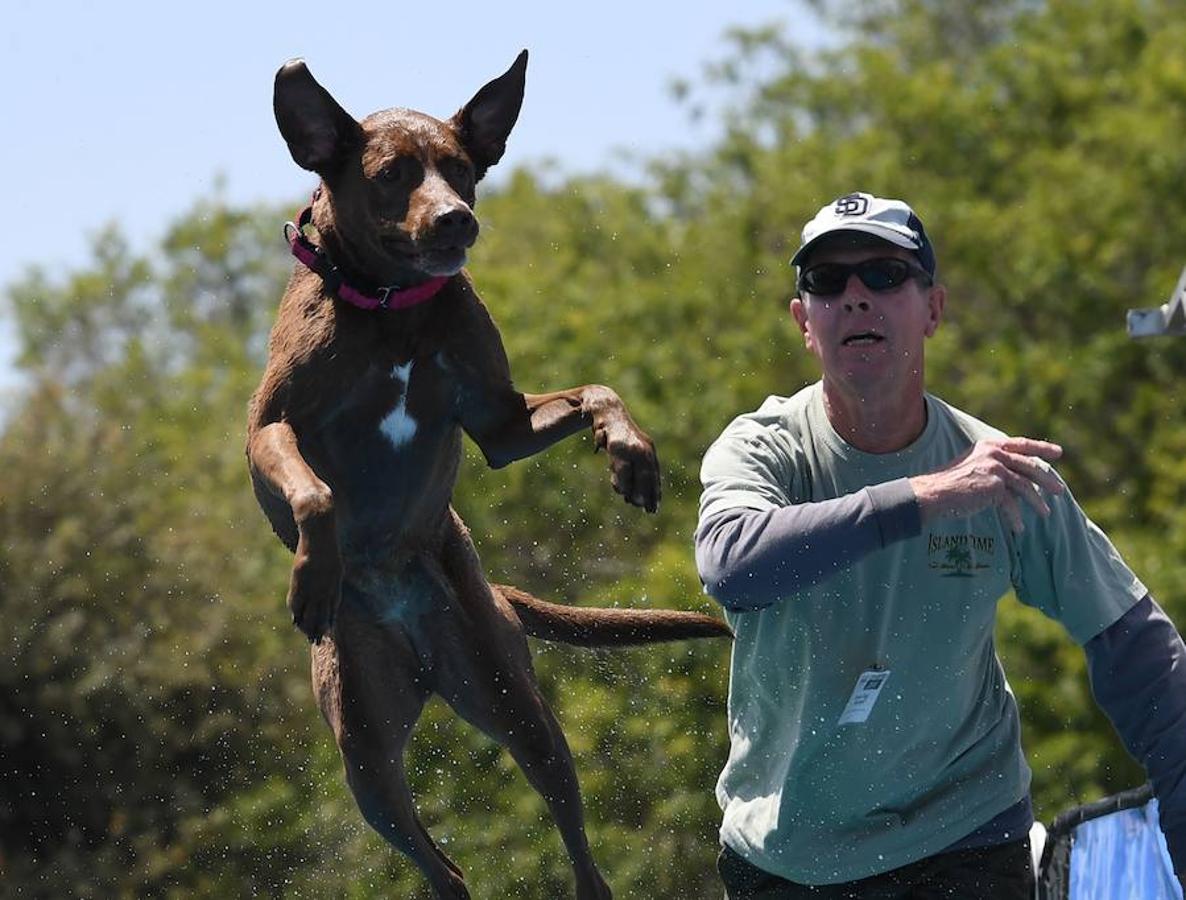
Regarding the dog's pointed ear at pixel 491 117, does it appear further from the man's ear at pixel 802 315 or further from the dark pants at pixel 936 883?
the dark pants at pixel 936 883

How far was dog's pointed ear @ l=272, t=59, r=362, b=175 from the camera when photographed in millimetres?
4430

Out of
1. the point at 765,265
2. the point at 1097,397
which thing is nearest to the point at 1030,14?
the point at 765,265

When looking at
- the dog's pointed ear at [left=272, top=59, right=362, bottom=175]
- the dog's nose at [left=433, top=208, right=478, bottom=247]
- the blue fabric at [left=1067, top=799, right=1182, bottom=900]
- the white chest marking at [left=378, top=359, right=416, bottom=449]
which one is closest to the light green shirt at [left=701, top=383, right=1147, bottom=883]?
→ the blue fabric at [left=1067, top=799, right=1182, bottom=900]

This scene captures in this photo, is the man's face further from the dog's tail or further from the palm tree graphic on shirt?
the dog's tail

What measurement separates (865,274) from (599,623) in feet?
4.54

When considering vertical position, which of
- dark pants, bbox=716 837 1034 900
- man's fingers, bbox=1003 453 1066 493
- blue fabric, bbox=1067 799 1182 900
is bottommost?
blue fabric, bbox=1067 799 1182 900

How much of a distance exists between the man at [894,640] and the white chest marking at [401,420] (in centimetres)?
80

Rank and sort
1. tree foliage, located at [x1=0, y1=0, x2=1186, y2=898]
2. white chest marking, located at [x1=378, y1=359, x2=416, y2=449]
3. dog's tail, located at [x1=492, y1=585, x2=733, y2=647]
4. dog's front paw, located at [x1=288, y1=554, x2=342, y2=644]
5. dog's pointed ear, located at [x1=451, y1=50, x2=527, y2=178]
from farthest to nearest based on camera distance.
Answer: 1. tree foliage, located at [x1=0, y1=0, x2=1186, y2=898]
2. dog's tail, located at [x1=492, y1=585, x2=733, y2=647]
3. white chest marking, located at [x1=378, y1=359, x2=416, y2=449]
4. dog's pointed ear, located at [x1=451, y1=50, x2=527, y2=178]
5. dog's front paw, located at [x1=288, y1=554, x2=342, y2=644]

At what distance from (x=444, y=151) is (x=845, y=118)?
24.9m

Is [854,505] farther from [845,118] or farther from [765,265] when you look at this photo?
[845,118]

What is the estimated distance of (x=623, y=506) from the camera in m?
16.9

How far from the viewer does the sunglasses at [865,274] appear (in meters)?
4.32

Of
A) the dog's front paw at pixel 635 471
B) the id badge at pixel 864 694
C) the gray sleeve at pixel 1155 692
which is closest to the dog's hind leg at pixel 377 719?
the dog's front paw at pixel 635 471

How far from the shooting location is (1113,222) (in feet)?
72.1
